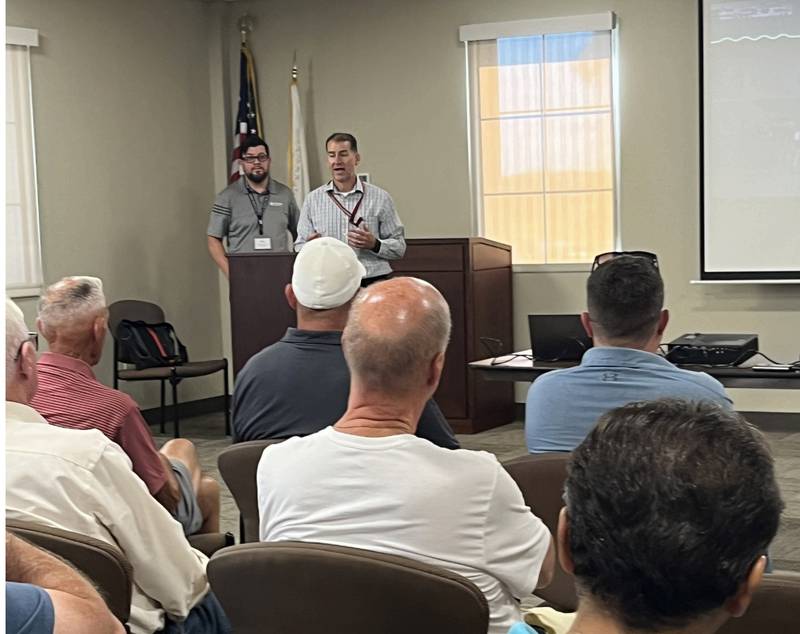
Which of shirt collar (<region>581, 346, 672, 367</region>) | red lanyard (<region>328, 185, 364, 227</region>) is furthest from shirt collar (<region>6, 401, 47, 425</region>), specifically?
red lanyard (<region>328, 185, 364, 227</region>)

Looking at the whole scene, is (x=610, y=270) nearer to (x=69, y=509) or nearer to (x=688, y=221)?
(x=69, y=509)

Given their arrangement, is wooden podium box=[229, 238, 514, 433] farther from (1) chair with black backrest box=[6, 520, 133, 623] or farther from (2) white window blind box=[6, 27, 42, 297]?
(1) chair with black backrest box=[6, 520, 133, 623]

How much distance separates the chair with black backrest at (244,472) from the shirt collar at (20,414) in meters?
0.47

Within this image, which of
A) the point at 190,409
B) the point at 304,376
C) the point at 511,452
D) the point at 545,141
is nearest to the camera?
the point at 304,376

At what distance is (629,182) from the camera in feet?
24.4

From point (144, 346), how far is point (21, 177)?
50.9 inches

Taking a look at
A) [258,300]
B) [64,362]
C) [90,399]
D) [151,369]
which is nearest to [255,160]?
[258,300]

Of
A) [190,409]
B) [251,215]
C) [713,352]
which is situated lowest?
[190,409]

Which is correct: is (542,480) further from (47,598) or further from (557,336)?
(557,336)

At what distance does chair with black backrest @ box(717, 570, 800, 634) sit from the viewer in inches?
59.4

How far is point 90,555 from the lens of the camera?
1.93m

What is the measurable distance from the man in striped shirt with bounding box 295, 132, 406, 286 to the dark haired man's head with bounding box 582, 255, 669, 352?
3.77 meters

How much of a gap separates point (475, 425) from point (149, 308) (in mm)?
2362

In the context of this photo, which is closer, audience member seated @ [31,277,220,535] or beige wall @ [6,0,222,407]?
audience member seated @ [31,277,220,535]
